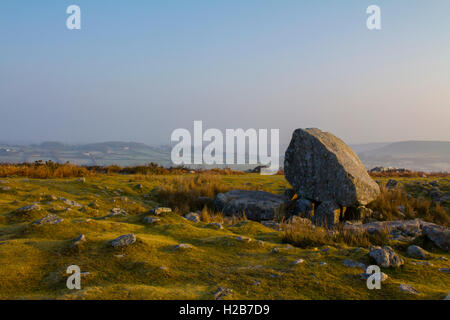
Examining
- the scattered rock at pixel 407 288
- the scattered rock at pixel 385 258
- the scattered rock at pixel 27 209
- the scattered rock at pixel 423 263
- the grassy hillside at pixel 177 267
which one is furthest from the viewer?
the scattered rock at pixel 27 209

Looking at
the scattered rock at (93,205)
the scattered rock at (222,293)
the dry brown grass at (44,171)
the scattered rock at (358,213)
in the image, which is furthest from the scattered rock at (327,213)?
the dry brown grass at (44,171)

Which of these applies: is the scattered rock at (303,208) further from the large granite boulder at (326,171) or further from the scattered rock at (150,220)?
the scattered rock at (150,220)

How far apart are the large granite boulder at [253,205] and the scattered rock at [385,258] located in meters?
6.50

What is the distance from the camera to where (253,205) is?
12164 millimetres

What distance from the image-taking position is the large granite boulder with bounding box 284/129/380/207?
11773mm

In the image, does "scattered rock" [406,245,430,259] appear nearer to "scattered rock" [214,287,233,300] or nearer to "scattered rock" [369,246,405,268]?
"scattered rock" [369,246,405,268]

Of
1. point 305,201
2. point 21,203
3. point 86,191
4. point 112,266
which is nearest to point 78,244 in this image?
point 112,266

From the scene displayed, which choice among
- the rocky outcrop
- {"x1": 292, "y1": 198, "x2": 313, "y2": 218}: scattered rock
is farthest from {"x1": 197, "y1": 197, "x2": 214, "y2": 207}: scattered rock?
the rocky outcrop

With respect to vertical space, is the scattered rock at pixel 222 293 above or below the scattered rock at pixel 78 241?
below

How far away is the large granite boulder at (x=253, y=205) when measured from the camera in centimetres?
1192

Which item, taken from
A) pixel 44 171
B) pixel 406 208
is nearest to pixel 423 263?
pixel 406 208

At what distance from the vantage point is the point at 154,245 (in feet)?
16.7

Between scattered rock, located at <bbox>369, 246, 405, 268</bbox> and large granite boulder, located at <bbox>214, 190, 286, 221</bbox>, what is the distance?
6.50m
